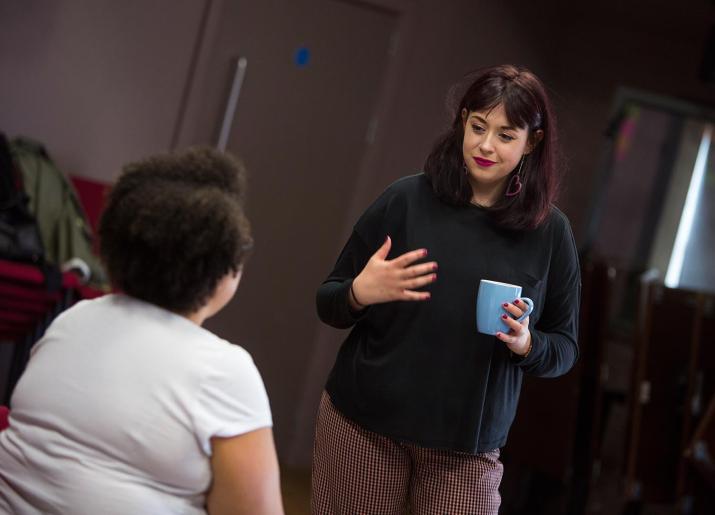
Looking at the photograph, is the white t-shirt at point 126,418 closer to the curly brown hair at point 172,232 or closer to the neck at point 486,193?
the curly brown hair at point 172,232

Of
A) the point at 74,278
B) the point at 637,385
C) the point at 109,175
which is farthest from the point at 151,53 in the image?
the point at 637,385

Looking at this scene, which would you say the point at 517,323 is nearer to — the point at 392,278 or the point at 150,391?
the point at 392,278

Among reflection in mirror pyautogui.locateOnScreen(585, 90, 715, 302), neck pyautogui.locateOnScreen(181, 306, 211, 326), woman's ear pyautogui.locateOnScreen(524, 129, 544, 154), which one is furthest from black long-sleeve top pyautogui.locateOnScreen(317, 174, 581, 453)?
reflection in mirror pyautogui.locateOnScreen(585, 90, 715, 302)

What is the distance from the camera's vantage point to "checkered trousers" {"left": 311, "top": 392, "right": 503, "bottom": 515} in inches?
75.4

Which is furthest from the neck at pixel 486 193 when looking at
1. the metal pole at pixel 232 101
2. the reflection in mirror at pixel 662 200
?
the reflection in mirror at pixel 662 200

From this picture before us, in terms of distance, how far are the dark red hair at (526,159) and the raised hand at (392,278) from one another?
0.17 m

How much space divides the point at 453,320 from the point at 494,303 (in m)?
0.11

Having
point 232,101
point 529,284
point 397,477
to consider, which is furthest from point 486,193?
point 232,101

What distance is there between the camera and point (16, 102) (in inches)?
174

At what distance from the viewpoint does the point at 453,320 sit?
1.90 meters

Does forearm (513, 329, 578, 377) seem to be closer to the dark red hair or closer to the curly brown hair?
the dark red hair

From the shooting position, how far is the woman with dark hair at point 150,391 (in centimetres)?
144

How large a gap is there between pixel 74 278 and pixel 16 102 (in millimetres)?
1019

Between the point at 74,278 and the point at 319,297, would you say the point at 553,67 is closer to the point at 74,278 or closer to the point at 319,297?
the point at 74,278
